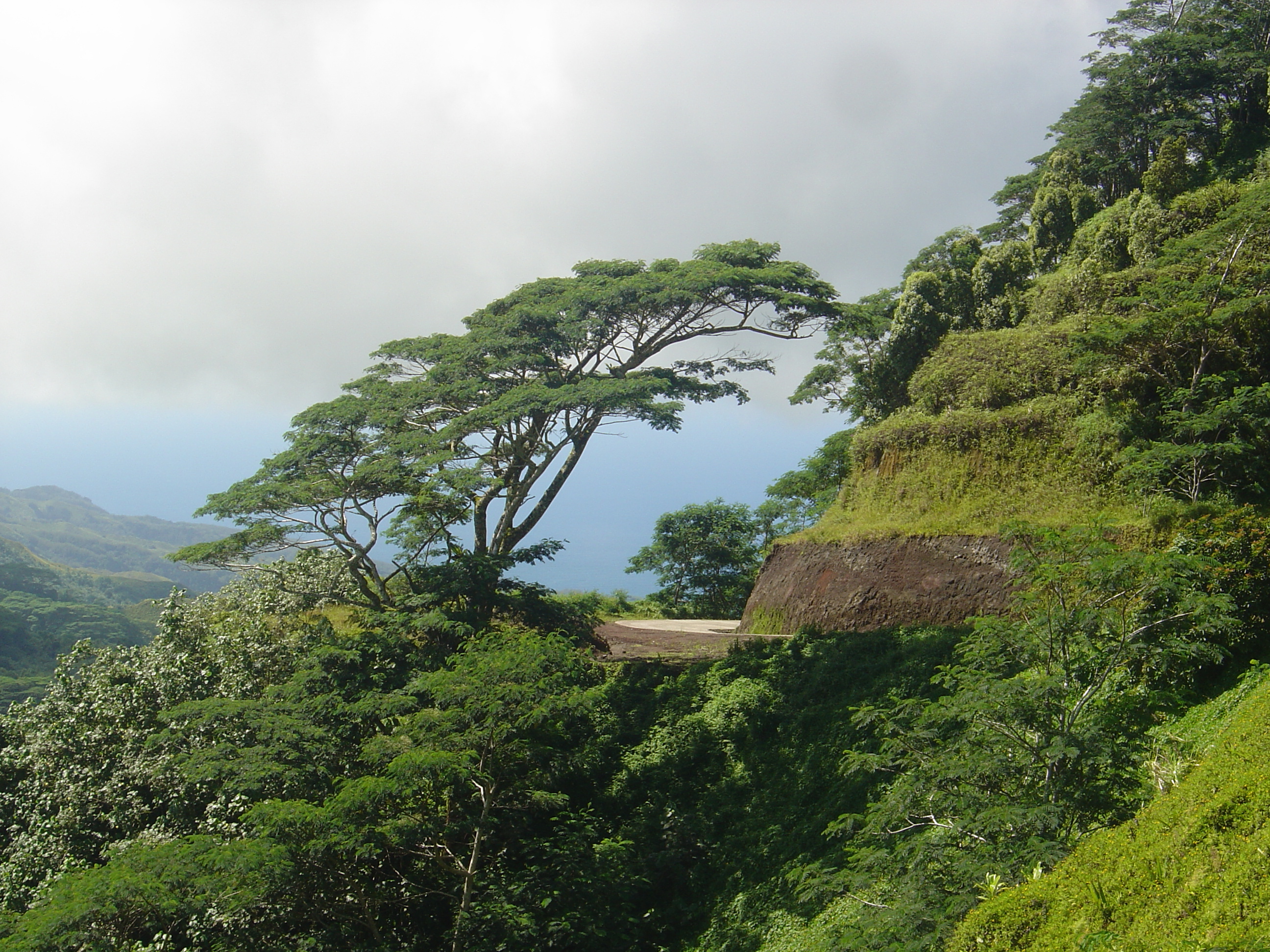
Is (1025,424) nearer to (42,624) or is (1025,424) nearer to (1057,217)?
(1057,217)

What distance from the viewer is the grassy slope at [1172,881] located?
4.18 m

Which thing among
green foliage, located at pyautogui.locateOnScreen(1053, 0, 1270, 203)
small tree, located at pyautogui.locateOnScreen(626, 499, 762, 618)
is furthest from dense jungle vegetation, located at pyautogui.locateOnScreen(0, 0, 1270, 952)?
small tree, located at pyautogui.locateOnScreen(626, 499, 762, 618)

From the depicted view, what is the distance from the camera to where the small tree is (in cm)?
2938

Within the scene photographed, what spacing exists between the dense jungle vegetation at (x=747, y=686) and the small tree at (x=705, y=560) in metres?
9.98

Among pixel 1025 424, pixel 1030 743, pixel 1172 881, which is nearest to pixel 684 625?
pixel 1025 424

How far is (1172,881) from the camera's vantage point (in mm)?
4609

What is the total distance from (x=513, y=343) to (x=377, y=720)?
8.26m

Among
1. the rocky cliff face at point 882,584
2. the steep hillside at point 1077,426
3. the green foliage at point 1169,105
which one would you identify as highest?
the green foliage at point 1169,105

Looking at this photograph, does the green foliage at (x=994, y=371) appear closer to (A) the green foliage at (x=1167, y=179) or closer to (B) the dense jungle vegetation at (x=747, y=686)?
(B) the dense jungle vegetation at (x=747, y=686)

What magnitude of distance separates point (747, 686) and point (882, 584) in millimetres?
2877

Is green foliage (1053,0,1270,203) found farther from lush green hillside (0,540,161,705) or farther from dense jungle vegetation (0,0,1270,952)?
lush green hillside (0,540,161,705)

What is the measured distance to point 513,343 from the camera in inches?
674

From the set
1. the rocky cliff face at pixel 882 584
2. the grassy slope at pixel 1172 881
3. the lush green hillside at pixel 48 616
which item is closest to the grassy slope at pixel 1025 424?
the rocky cliff face at pixel 882 584

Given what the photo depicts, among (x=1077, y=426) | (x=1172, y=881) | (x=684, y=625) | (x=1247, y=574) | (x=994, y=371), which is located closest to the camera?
(x=1172, y=881)
